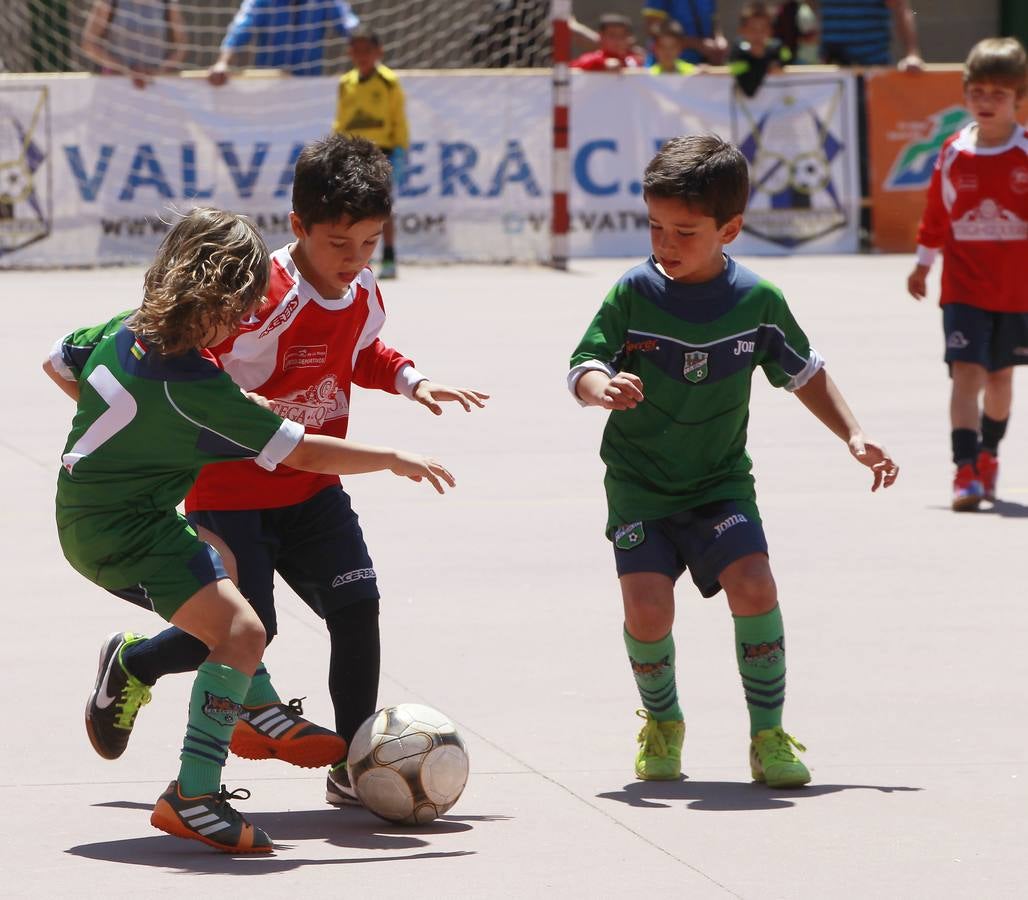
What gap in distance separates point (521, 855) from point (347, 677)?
85 centimetres

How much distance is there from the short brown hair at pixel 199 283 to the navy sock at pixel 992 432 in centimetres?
516

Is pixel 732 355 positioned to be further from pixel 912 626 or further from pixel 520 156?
pixel 520 156

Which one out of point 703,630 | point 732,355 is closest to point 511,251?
point 703,630

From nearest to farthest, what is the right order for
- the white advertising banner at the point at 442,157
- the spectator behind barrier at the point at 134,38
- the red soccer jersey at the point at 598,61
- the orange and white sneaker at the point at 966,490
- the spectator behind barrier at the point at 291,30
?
the orange and white sneaker at the point at 966,490
the white advertising banner at the point at 442,157
the spectator behind barrier at the point at 134,38
the spectator behind barrier at the point at 291,30
the red soccer jersey at the point at 598,61

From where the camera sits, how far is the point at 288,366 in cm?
481

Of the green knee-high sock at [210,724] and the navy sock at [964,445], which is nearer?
the green knee-high sock at [210,724]

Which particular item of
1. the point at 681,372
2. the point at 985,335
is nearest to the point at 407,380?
the point at 681,372

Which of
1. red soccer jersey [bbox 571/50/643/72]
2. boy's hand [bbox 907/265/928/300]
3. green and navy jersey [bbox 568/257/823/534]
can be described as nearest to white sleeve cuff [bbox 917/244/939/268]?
boy's hand [bbox 907/265/928/300]

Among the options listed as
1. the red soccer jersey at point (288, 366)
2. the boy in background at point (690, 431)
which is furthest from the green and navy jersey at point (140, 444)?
the boy in background at point (690, 431)

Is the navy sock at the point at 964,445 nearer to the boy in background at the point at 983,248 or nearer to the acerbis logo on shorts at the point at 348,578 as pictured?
the boy in background at the point at 983,248

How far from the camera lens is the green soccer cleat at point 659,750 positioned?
477 cm

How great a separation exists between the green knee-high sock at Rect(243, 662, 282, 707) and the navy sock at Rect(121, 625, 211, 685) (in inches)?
9.4

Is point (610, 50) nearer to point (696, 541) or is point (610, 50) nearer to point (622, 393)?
point (696, 541)

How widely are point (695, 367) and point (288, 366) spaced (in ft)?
3.21
